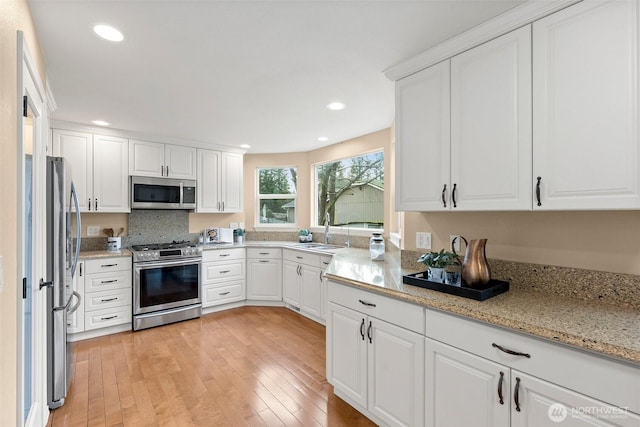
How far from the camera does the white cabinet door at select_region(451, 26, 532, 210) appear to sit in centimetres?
152

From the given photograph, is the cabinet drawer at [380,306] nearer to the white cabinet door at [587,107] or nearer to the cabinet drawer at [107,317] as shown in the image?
the white cabinet door at [587,107]

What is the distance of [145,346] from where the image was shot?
121 inches

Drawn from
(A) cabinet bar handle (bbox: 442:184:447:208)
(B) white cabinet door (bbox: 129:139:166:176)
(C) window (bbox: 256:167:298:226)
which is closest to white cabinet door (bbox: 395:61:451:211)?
(A) cabinet bar handle (bbox: 442:184:447:208)

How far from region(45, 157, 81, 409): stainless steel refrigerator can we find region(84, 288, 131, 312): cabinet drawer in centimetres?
124

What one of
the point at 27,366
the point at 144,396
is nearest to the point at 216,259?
the point at 144,396

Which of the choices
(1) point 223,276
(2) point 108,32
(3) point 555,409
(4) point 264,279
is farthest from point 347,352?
(1) point 223,276

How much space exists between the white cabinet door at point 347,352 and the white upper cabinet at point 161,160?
305 centimetres

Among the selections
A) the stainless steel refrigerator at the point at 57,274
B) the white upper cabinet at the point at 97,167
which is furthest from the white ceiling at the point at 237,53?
the stainless steel refrigerator at the point at 57,274

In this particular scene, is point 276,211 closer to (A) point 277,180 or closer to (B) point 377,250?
(A) point 277,180

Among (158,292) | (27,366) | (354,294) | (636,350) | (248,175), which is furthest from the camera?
(248,175)

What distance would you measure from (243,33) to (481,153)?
4.88ft

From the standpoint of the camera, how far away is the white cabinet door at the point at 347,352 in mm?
1931

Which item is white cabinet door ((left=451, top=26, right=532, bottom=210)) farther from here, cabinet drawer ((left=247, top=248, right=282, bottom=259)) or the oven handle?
the oven handle

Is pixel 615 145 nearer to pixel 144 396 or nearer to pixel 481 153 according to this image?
pixel 481 153
